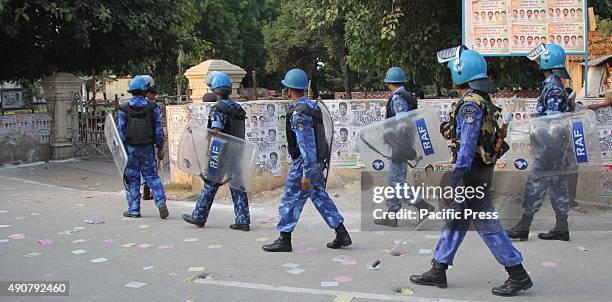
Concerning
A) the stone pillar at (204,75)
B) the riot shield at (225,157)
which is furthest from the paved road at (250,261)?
the stone pillar at (204,75)

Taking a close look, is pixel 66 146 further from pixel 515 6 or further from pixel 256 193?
pixel 515 6

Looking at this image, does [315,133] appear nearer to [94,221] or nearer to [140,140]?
[140,140]

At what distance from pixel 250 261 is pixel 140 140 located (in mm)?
2781

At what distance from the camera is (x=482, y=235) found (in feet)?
16.0

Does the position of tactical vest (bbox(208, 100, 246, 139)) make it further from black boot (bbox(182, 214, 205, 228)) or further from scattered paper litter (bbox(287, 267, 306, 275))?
scattered paper litter (bbox(287, 267, 306, 275))

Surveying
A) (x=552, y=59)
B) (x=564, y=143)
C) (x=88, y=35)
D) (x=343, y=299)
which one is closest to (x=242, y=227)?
(x=343, y=299)

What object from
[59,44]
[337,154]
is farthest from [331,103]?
[59,44]

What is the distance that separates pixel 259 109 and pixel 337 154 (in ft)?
4.30

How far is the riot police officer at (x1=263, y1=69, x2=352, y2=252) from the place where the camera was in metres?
6.07

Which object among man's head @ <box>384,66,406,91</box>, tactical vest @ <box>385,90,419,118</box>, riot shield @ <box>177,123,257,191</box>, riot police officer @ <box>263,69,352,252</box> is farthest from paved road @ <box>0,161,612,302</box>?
man's head @ <box>384,66,406,91</box>

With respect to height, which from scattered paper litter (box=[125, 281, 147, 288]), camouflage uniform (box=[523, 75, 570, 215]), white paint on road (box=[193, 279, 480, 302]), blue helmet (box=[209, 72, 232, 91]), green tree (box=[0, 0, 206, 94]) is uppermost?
green tree (box=[0, 0, 206, 94])

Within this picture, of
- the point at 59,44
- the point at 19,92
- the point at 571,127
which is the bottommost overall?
the point at 571,127

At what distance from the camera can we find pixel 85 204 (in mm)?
9453

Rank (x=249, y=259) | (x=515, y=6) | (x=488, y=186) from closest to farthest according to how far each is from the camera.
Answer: (x=488, y=186) < (x=249, y=259) < (x=515, y=6)
